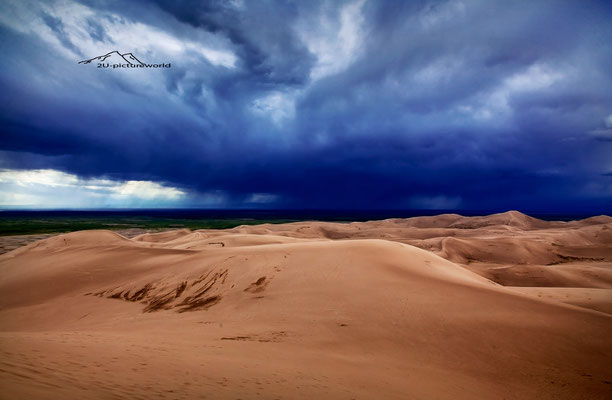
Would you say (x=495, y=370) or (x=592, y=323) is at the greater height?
(x=592, y=323)

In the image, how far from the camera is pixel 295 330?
26.3 ft

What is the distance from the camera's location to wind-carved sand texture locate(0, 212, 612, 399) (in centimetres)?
489

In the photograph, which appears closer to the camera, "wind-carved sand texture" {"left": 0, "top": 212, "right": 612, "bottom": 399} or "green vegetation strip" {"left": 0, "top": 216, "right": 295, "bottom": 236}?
"wind-carved sand texture" {"left": 0, "top": 212, "right": 612, "bottom": 399}

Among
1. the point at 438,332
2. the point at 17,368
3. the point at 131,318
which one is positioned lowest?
the point at 131,318

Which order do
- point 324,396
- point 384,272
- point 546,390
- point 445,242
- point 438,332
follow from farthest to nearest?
point 445,242 → point 384,272 → point 438,332 → point 546,390 → point 324,396

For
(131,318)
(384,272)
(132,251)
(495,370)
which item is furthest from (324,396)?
(132,251)

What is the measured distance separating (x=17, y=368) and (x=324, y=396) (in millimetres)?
4375

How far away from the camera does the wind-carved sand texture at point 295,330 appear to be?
16.0 feet

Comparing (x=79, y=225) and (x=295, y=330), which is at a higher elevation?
(x=79, y=225)

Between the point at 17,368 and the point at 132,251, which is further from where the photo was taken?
the point at 132,251

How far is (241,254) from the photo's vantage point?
48.9ft

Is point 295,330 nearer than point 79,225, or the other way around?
point 295,330

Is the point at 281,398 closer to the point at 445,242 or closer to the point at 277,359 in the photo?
the point at 277,359

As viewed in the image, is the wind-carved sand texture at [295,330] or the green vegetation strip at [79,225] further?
the green vegetation strip at [79,225]
